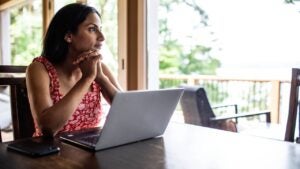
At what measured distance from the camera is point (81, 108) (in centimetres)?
155

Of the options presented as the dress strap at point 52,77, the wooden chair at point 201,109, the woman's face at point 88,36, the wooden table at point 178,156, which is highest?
the woman's face at point 88,36

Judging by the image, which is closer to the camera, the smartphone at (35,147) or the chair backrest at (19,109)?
the smartphone at (35,147)

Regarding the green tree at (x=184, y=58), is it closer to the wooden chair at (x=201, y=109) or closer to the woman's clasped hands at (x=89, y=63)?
the wooden chair at (x=201, y=109)

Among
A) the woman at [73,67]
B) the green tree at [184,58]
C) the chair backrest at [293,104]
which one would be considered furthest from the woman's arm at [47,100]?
the green tree at [184,58]

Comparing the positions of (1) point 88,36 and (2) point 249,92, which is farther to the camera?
(2) point 249,92

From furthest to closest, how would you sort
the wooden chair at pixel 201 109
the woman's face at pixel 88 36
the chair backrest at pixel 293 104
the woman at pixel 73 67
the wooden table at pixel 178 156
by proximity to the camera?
the wooden chair at pixel 201 109, the chair backrest at pixel 293 104, the woman's face at pixel 88 36, the woman at pixel 73 67, the wooden table at pixel 178 156

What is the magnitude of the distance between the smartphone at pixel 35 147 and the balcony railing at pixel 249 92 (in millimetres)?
3338

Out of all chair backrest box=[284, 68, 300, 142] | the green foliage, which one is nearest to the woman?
chair backrest box=[284, 68, 300, 142]

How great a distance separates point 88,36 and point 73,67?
18cm

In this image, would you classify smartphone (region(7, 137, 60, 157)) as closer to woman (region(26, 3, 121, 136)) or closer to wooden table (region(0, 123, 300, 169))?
wooden table (region(0, 123, 300, 169))

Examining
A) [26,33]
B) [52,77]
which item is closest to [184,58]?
[26,33]

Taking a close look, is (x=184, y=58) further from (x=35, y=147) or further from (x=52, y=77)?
(x=35, y=147)

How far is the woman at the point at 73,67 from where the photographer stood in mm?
1417

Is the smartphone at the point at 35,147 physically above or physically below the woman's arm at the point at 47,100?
below
